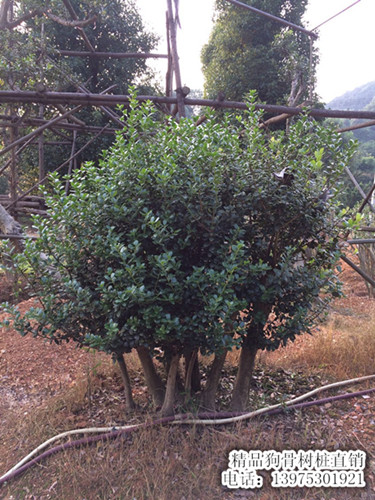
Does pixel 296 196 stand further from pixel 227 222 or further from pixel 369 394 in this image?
pixel 369 394

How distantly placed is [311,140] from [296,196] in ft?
1.74

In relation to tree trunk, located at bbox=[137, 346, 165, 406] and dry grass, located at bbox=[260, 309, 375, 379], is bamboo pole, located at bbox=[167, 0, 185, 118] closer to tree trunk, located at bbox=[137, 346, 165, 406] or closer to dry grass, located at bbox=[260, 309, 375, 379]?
tree trunk, located at bbox=[137, 346, 165, 406]

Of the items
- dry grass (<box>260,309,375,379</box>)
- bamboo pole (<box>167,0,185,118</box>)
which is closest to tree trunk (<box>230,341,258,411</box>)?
dry grass (<box>260,309,375,379</box>)

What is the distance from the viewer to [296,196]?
227 centimetres

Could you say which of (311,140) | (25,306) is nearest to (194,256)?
(311,140)

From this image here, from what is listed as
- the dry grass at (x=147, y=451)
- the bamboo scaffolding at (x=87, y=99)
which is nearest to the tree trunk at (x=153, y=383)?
the dry grass at (x=147, y=451)

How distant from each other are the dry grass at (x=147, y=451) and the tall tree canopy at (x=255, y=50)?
10.6m

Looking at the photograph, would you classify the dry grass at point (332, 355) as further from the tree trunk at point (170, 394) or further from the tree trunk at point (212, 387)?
the tree trunk at point (170, 394)

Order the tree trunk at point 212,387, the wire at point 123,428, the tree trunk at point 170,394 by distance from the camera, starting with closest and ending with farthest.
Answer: the wire at point 123,428
the tree trunk at point 170,394
the tree trunk at point 212,387

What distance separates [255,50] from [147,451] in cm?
1237

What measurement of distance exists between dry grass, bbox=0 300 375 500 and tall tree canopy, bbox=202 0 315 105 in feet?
34.8

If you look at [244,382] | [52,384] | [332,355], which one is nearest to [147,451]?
[244,382]

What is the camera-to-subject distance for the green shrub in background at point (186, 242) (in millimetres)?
2076

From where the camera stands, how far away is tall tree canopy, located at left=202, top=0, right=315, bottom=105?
38.8 feet
